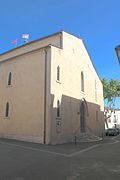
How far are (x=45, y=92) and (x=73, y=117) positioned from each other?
5.43 metres

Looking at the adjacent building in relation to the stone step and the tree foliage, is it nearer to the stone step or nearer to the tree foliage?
the tree foliage

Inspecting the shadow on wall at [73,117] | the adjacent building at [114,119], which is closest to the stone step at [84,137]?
the shadow on wall at [73,117]

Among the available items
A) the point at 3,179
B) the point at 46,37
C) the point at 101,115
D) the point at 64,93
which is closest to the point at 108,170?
the point at 3,179

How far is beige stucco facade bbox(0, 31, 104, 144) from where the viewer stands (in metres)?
18.4

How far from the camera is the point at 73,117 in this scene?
22234mm

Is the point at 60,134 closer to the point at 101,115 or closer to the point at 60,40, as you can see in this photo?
the point at 60,40

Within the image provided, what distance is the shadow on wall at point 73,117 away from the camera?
19.0 meters

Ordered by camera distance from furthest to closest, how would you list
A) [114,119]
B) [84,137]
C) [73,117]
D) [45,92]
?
[114,119], [84,137], [73,117], [45,92]

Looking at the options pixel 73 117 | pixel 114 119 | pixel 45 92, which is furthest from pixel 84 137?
pixel 114 119

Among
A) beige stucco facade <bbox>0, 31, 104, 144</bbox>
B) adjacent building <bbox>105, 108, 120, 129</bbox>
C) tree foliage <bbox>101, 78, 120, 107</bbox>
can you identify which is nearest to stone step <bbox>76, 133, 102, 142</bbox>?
beige stucco facade <bbox>0, 31, 104, 144</bbox>

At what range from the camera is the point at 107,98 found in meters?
49.2

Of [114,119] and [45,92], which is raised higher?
[45,92]

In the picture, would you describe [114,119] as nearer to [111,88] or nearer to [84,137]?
[111,88]

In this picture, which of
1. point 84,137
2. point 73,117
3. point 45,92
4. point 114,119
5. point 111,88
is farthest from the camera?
point 114,119
